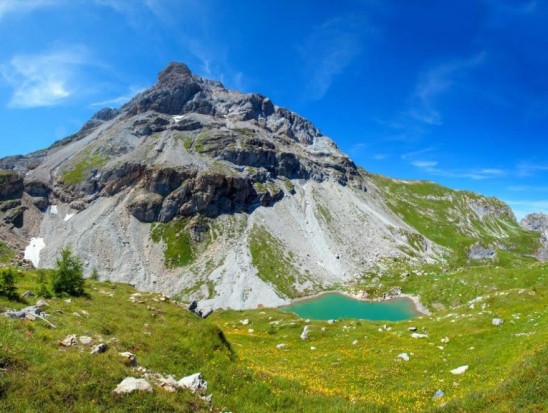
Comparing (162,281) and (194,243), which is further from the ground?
(194,243)

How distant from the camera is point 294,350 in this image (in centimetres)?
4225

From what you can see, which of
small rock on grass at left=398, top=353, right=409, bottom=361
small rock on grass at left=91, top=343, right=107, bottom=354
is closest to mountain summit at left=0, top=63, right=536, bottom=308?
small rock on grass at left=398, top=353, right=409, bottom=361

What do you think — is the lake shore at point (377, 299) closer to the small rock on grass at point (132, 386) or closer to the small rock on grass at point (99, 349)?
the small rock on grass at point (99, 349)

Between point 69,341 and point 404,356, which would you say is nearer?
point 69,341

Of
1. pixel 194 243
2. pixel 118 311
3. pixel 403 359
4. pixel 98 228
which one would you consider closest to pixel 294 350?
pixel 403 359

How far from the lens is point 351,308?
107 metres

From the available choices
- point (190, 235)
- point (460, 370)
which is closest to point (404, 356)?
point (460, 370)

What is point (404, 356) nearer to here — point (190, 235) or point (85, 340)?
point (85, 340)

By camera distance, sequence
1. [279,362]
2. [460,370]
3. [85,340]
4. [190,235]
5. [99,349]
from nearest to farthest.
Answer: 1. [99,349]
2. [85,340]
3. [460,370]
4. [279,362]
5. [190,235]

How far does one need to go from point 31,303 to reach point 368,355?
2764cm

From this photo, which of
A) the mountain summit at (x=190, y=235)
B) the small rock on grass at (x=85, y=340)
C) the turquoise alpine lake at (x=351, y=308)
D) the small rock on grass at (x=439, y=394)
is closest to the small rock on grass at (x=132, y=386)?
the small rock on grass at (x=85, y=340)

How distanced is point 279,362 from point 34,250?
158 metres

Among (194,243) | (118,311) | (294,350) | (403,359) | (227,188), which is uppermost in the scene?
(227,188)

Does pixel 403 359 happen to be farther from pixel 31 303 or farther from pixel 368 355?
pixel 31 303
